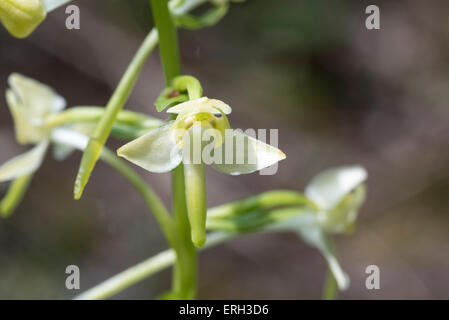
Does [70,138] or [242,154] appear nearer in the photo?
[242,154]

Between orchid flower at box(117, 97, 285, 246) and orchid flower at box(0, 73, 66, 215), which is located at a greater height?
orchid flower at box(0, 73, 66, 215)

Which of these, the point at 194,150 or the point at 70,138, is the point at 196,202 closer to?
the point at 194,150

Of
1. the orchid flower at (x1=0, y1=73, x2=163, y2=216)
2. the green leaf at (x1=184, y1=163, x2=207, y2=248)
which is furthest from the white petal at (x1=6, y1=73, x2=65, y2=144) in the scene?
the green leaf at (x1=184, y1=163, x2=207, y2=248)

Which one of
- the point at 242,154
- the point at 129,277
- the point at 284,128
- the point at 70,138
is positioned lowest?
the point at 129,277

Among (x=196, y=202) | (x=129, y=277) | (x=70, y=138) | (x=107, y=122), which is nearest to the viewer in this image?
(x=196, y=202)

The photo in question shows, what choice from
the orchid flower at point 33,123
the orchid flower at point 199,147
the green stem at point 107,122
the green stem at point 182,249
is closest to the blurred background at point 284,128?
the orchid flower at point 33,123

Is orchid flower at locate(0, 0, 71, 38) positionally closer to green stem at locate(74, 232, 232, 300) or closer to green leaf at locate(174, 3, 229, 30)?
green leaf at locate(174, 3, 229, 30)

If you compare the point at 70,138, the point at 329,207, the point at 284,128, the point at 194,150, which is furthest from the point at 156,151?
the point at 284,128
